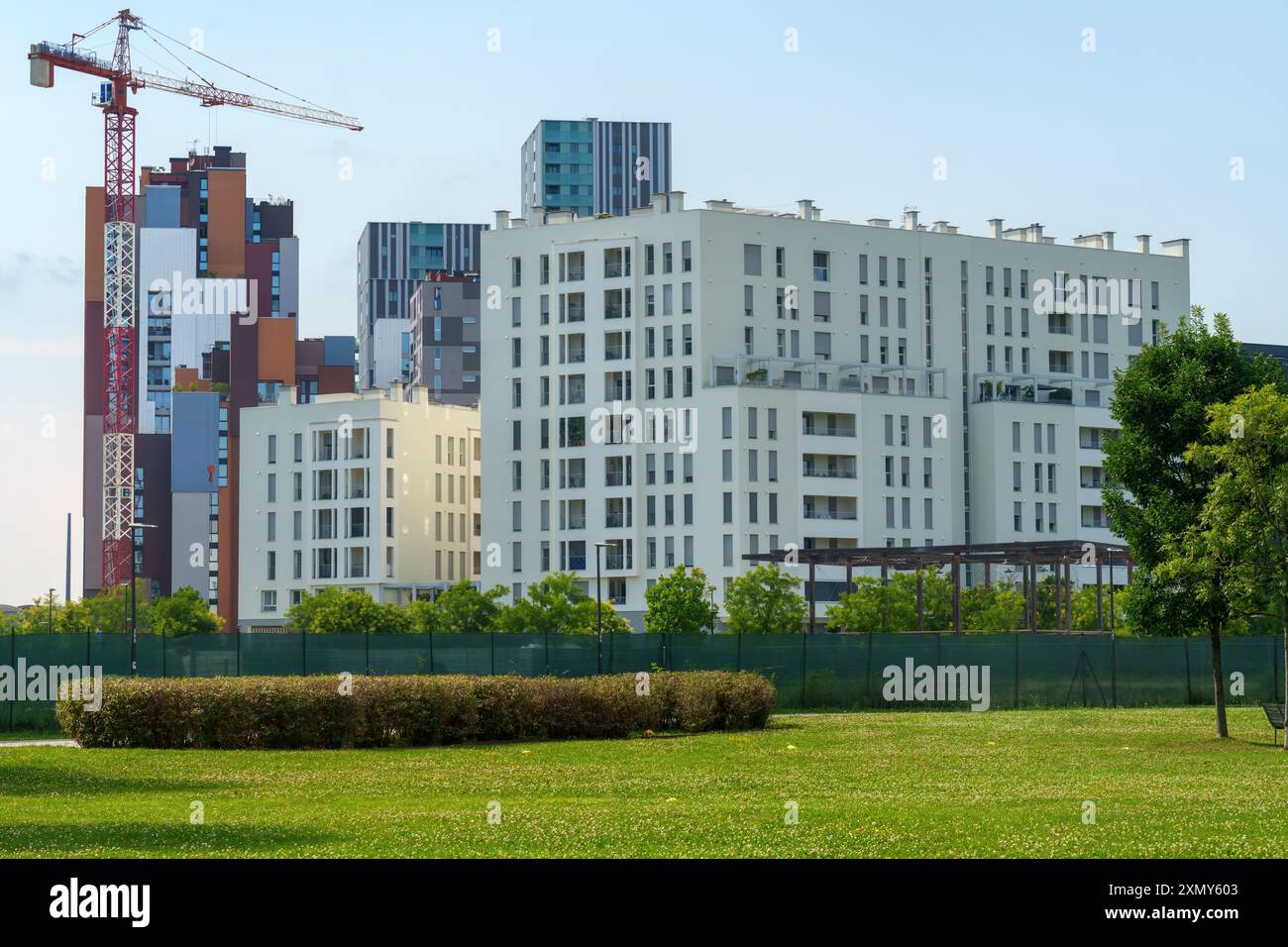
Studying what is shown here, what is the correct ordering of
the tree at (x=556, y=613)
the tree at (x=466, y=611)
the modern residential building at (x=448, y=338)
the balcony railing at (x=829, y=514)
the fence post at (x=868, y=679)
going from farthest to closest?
the modern residential building at (x=448, y=338)
the balcony railing at (x=829, y=514)
the tree at (x=466, y=611)
the tree at (x=556, y=613)
the fence post at (x=868, y=679)

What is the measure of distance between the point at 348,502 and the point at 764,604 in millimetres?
39471

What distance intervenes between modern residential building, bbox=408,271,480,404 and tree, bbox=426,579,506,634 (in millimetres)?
78804

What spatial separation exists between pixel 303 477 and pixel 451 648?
7809 cm

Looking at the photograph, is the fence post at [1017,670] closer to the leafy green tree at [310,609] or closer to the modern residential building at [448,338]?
the leafy green tree at [310,609]

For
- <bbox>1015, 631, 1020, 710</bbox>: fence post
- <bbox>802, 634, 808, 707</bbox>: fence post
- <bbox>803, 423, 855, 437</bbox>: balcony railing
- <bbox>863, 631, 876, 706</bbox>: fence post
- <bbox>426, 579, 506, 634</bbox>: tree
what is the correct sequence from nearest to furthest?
<bbox>802, 634, 808, 707</bbox>: fence post < <bbox>863, 631, 876, 706</bbox>: fence post < <bbox>1015, 631, 1020, 710</bbox>: fence post < <bbox>426, 579, 506, 634</bbox>: tree < <bbox>803, 423, 855, 437</bbox>: balcony railing

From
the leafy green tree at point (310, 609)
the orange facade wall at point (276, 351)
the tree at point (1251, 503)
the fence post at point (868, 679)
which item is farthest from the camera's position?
the orange facade wall at point (276, 351)

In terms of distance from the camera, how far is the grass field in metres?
18.7

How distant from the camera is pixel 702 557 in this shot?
374ft

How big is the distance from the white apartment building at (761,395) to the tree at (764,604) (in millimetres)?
12004

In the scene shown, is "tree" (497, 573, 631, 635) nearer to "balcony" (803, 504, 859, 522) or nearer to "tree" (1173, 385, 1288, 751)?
"balcony" (803, 504, 859, 522)

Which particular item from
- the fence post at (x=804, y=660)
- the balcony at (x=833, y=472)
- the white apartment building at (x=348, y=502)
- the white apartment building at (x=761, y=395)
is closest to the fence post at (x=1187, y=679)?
the fence post at (x=804, y=660)

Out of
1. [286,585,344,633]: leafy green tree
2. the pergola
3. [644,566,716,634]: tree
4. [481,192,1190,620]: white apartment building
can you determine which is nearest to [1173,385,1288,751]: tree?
the pergola

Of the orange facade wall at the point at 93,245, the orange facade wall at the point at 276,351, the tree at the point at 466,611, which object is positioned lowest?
the tree at the point at 466,611

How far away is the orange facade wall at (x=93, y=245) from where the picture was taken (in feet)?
583
